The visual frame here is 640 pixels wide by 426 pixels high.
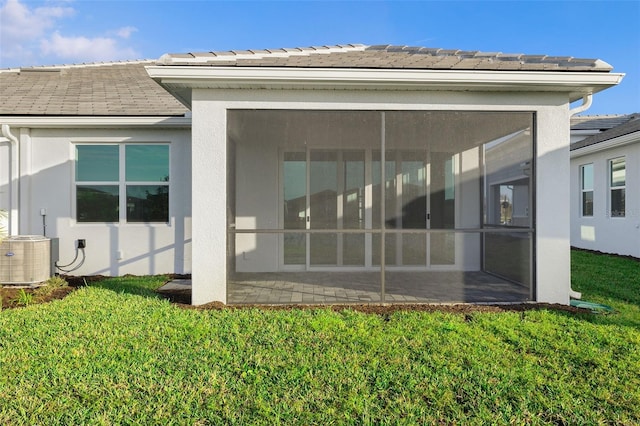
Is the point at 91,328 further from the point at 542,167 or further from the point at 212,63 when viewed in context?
the point at 542,167

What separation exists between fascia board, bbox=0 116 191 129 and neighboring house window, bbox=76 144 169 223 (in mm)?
450

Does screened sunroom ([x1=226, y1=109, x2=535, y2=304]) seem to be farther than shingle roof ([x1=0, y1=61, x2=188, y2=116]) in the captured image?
No

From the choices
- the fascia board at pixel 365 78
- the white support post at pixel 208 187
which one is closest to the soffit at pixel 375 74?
the fascia board at pixel 365 78

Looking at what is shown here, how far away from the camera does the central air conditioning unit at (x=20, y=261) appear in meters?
6.05

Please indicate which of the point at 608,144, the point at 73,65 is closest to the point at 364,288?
the point at 608,144

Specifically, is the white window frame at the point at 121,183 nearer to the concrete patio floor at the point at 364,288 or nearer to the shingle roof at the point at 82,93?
the shingle roof at the point at 82,93

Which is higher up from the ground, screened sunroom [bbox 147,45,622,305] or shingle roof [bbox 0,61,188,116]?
shingle roof [bbox 0,61,188,116]

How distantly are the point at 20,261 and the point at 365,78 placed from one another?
621cm

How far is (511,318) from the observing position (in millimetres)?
4398

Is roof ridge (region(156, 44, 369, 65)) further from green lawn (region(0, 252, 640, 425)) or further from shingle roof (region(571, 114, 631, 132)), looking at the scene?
shingle roof (region(571, 114, 631, 132))

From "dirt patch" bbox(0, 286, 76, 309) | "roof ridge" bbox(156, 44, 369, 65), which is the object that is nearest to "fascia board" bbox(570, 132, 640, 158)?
"roof ridge" bbox(156, 44, 369, 65)

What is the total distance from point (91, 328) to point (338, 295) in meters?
3.21

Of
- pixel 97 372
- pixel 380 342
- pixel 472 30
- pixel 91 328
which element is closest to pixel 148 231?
pixel 91 328

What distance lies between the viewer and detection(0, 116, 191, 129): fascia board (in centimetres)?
672
